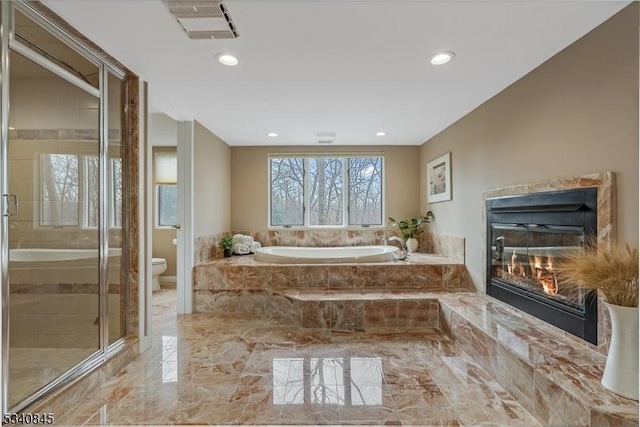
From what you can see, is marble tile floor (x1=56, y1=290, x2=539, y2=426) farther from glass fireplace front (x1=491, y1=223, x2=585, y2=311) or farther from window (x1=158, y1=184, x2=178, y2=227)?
window (x1=158, y1=184, x2=178, y2=227)

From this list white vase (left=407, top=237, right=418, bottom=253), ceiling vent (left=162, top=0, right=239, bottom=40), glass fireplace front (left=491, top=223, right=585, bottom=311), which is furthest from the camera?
white vase (left=407, top=237, right=418, bottom=253)

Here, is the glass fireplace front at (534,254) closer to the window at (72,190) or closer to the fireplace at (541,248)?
the fireplace at (541,248)

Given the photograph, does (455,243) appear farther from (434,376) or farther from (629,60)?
(629,60)

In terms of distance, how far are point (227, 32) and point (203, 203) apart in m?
2.38

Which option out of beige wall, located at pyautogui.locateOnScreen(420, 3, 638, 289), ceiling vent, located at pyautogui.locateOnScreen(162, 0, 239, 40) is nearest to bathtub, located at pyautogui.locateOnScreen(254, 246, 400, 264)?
beige wall, located at pyautogui.locateOnScreen(420, 3, 638, 289)

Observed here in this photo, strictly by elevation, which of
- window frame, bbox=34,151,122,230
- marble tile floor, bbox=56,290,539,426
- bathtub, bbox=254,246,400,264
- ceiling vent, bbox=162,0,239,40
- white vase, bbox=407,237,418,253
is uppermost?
ceiling vent, bbox=162,0,239,40

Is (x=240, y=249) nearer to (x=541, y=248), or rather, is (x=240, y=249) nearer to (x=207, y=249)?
(x=207, y=249)

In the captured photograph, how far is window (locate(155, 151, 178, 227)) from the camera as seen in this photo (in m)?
5.11

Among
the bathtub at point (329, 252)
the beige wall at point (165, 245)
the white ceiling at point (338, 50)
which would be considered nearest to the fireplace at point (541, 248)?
the white ceiling at point (338, 50)

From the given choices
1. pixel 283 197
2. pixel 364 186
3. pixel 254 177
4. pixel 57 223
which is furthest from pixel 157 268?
pixel 364 186

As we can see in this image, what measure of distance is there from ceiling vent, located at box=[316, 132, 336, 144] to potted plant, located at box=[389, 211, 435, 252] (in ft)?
5.06

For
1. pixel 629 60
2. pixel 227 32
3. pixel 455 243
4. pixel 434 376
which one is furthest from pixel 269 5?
pixel 455 243

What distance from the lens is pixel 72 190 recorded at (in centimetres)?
230

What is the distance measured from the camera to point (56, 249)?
7.68 feet
